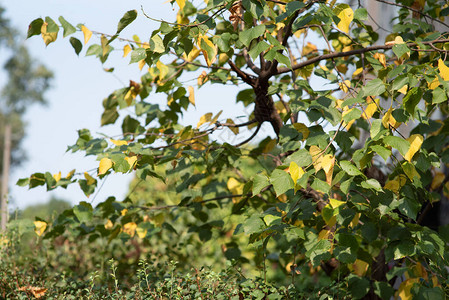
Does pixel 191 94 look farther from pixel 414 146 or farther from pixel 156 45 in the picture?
pixel 414 146

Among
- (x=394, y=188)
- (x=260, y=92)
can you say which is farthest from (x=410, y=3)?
(x=394, y=188)

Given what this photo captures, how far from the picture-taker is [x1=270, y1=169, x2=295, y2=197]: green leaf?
6.81 ft

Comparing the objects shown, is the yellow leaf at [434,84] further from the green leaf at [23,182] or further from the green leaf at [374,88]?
the green leaf at [23,182]

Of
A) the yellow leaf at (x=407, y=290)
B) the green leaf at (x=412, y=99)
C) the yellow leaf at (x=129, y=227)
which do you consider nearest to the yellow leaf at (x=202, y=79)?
the yellow leaf at (x=129, y=227)

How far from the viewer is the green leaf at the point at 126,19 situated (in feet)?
7.72

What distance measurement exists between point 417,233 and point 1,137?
29.4 m

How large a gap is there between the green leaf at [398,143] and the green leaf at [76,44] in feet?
5.69

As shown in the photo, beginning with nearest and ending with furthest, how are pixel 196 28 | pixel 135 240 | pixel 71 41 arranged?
pixel 196 28 < pixel 71 41 < pixel 135 240

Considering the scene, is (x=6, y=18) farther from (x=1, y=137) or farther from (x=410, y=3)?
(x=410, y=3)

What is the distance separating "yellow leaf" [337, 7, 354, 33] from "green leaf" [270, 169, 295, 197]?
0.84 meters

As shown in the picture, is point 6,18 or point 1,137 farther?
point 1,137

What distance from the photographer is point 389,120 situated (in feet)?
7.68

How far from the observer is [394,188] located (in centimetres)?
244

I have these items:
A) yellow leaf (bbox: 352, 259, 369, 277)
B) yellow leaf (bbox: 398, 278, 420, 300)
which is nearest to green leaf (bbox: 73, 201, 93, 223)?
yellow leaf (bbox: 352, 259, 369, 277)
